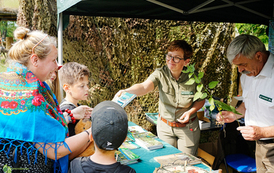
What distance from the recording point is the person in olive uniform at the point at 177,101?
2.65m

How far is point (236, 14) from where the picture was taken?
3424 millimetres

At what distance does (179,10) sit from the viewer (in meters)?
3.14

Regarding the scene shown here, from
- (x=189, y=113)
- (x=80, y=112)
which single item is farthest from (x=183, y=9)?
(x=80, y=112)

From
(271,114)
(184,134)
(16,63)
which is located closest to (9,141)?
(16,63)

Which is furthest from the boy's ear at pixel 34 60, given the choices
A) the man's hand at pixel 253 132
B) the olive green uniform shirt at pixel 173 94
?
the man's hand at pixel 253 132

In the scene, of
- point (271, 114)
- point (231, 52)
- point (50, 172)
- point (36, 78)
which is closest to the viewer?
point (36, 78)

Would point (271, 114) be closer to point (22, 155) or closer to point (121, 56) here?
point (22, 155)

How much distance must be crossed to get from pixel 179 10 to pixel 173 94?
4.57 feet

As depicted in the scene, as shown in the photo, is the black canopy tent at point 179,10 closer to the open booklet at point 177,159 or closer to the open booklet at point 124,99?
the open booklet at point 124,99

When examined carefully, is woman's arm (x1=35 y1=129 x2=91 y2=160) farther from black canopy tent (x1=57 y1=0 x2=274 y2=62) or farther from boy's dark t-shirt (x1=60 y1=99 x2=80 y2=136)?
black canopy tent (x1=57 y1=0 x2=274 y2=62)

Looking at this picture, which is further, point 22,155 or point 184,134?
point 184,134

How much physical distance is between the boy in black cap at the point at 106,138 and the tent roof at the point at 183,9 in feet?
6.37

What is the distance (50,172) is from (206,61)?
471 cm

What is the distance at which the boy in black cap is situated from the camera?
1.18m
